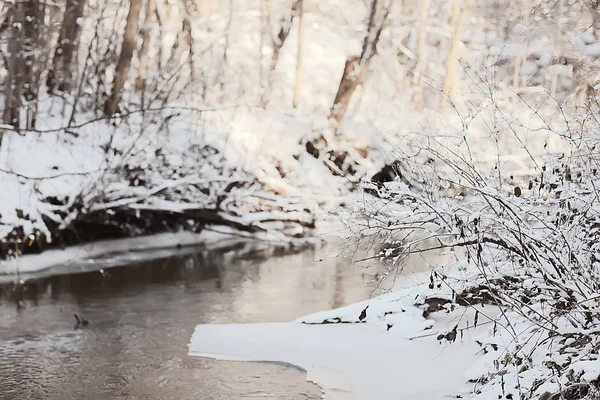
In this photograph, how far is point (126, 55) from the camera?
17250mm

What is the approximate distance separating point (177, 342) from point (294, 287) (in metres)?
3.41

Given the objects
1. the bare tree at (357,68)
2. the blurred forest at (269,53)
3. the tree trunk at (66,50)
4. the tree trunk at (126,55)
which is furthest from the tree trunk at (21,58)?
the bare tree at (357,68)

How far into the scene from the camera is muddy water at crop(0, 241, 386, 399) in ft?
24.3

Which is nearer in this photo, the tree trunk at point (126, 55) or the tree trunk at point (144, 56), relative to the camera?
the tree trunk at point (126, 55)

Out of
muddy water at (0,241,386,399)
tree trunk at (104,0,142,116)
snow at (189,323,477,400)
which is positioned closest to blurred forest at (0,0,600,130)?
tree trunk at (104,0,142,116)

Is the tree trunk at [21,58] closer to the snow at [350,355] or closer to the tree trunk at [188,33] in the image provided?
the tree trunk at [188,33]

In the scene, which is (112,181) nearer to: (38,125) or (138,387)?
(38,125)

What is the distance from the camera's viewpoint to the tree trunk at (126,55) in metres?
16.9

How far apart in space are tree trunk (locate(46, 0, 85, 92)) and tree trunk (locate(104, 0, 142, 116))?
1077 mm

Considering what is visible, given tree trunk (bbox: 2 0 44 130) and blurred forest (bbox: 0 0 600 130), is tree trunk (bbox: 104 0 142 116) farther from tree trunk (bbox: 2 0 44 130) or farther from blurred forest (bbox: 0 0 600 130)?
tree trunk (bbox: 2 0 44 130)

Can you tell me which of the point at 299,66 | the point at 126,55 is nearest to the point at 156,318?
the point at 126,55

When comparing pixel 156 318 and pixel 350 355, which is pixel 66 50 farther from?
pixel 350 355

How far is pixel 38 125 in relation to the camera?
1667 centimetres

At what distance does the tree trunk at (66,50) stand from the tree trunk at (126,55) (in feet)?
3.53
